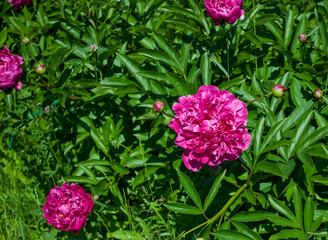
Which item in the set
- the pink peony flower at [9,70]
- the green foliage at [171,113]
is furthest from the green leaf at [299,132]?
the pink peony flower at [9,70]

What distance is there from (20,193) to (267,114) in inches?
56.4

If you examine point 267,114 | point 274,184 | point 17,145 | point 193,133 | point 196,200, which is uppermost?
point 193,133

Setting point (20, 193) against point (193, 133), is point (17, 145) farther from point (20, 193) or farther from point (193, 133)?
point (193, 133)

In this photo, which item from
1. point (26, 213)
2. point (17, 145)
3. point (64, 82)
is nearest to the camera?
point (64, 82)

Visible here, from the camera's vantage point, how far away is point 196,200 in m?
1.31

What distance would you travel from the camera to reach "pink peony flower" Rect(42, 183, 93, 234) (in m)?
1.47

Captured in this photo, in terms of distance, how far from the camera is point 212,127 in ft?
3.94

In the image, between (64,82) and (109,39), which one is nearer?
(64,82)

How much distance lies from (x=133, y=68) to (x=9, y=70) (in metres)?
0.50

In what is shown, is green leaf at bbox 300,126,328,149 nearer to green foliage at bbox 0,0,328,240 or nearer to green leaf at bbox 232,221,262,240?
green foliage at bbox 0,0,328,240

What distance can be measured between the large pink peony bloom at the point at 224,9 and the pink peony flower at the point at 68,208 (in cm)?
83

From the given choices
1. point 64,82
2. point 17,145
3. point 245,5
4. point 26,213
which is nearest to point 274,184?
point 245,5

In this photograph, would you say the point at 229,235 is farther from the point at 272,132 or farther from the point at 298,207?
the point at 272,132

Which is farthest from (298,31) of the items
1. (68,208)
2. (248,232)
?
(68,208)
